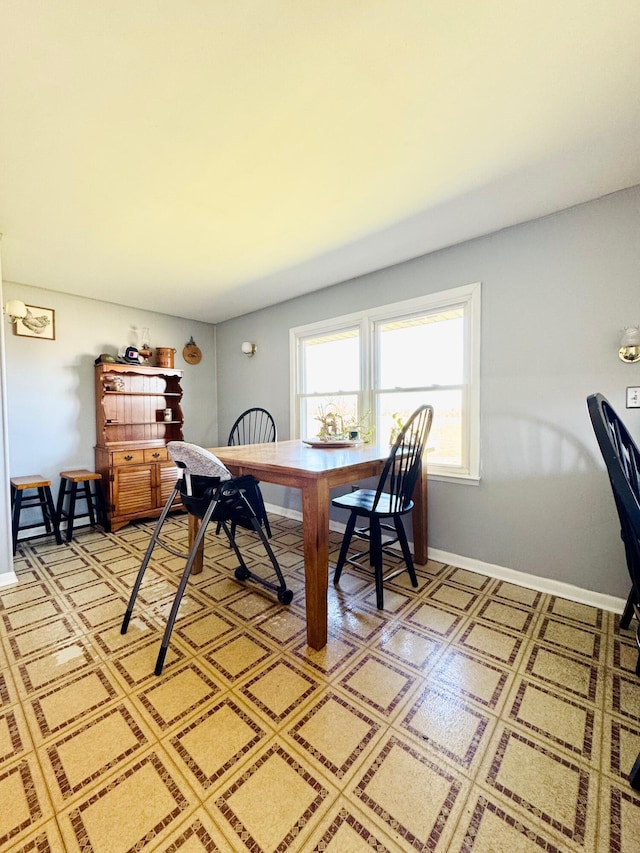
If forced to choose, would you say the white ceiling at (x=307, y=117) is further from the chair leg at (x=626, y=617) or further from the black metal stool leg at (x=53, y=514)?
the chair leg at (x=626, y=617)

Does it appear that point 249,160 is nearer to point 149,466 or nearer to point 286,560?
point 286,560

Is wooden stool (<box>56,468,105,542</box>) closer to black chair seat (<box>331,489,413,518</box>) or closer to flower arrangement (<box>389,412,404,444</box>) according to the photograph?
black chair seat (<box>331,489,413,518</box>)

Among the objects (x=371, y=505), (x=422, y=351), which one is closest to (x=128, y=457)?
(x=371, y=505)

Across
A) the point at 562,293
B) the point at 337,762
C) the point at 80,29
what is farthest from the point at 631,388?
the point at 80,29

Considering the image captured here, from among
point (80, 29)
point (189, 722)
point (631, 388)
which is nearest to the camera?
point (80, 29)

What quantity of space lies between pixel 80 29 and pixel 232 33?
1.52 ft

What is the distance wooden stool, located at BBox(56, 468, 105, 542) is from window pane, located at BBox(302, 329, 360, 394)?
2.28 meters

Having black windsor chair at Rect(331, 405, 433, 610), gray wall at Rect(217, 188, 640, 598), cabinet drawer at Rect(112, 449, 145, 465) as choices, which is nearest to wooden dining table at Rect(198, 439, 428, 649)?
black windsor chair at Rect(331, 405, 433, 610)

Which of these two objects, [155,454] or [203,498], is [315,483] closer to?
[203,498]

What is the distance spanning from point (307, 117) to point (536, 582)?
9.17 feet

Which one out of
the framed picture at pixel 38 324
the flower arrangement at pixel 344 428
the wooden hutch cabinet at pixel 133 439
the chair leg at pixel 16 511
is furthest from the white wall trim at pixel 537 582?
the framed picture at pixel 38 324

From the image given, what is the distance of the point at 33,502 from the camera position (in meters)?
3.37

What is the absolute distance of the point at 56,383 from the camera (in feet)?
11.5

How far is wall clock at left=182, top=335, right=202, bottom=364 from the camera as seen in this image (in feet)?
14.7
